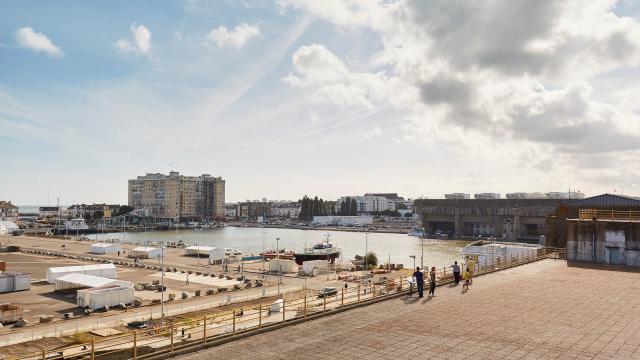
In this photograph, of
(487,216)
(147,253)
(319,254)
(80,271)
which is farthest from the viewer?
(487,216)

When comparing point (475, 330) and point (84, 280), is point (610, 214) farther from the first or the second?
point (84, 280)

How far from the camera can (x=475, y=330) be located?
50.4 feet

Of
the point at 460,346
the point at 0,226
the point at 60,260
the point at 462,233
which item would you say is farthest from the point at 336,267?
the point at 0,226

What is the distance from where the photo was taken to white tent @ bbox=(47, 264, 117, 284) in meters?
44.3

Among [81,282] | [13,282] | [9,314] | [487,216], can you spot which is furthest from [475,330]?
[487,216]

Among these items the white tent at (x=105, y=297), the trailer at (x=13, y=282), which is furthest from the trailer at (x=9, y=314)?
the trailer at (x=13, y=282)

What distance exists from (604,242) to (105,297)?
36236 mm

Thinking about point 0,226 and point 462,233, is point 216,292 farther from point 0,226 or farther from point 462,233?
point 0,226

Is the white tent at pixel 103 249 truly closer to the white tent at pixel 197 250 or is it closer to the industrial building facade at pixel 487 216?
the white tent at pixel 197 250

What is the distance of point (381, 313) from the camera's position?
1792 centimetres

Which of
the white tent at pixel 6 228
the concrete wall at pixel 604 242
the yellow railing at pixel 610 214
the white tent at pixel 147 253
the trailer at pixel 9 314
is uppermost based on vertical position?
the yellow railing at pixel 610 214

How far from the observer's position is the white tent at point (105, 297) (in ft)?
115

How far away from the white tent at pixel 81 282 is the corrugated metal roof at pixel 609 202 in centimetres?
4505

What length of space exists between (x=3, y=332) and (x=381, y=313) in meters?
24.2
